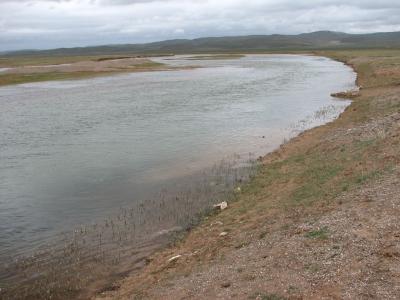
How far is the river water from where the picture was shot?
2036 cm

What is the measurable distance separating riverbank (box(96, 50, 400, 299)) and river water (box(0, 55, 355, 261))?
16.8 ft

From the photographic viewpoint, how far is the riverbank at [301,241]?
10.8m

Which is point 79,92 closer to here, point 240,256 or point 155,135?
point 155,135

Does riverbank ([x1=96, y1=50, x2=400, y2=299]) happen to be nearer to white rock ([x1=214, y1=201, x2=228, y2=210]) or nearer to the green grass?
white rock ([x1=214, y1=201, x2=228, y2=210])

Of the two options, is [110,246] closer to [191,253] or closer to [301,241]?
[191,253]

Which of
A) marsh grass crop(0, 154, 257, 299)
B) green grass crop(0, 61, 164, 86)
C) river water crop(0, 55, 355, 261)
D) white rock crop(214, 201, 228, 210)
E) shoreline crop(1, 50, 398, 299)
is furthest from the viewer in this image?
green grass crop(0, 61, 164, 86)

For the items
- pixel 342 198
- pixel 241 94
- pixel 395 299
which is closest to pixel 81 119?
pixel 241 94

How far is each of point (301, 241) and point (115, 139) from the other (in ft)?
71.9

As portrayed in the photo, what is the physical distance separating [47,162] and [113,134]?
26.1 ft

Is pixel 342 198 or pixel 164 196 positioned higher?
pixel 342 198

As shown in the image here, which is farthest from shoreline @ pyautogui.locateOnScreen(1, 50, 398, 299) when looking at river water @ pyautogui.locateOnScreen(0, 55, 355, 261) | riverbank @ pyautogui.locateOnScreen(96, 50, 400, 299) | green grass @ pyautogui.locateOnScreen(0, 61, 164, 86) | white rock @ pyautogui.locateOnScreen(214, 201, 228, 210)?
green grass @ pyautogui.locateOnScreen(0, 61, 164, 86)

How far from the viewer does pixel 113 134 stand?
34781 mm

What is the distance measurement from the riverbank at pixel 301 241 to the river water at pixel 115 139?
16.8 ft

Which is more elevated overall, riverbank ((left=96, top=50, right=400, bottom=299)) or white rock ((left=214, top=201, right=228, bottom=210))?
riverbank ((left=96, top=50, right=400, bottom=299))
